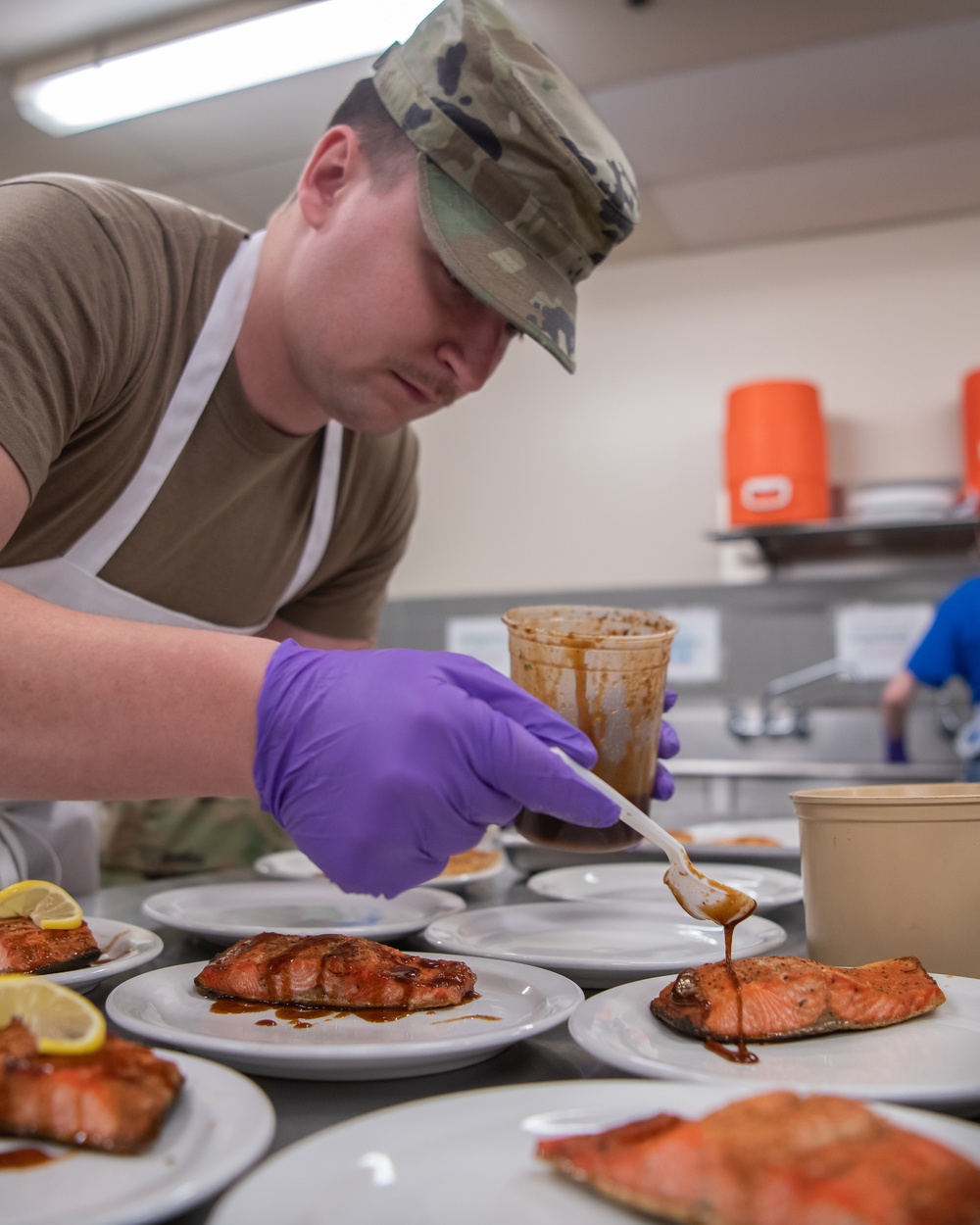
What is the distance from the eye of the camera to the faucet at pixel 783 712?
4.88 m

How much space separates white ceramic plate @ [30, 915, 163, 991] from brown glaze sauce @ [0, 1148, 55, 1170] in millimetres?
307

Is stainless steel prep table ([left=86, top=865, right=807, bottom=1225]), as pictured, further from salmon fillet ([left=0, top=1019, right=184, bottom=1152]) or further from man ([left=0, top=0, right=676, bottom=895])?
man ([left=0, top=0, right=676, bottom=895])

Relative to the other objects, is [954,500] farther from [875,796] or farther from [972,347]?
[875,796]

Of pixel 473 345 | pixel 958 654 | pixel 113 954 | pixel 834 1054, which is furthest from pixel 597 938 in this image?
pixel 958 654

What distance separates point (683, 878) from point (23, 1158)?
0.64 m

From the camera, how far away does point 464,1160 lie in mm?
610

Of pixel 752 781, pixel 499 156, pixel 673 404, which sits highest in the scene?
pixel 673 404

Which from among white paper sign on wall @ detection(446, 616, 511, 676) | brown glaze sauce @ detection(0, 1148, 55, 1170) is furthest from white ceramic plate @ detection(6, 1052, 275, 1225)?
white paper sign on wall @ detection(446, 616, 511, 676)

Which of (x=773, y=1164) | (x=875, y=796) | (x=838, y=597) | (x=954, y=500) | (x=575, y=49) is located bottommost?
(x=773, y=1164)

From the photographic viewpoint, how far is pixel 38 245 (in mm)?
1276

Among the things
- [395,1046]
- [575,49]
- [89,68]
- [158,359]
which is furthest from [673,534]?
[395,1046]

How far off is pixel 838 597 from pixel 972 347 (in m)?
1.41

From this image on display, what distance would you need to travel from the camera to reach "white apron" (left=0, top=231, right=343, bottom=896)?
163 cm

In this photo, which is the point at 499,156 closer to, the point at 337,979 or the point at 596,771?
the point at 596,771
